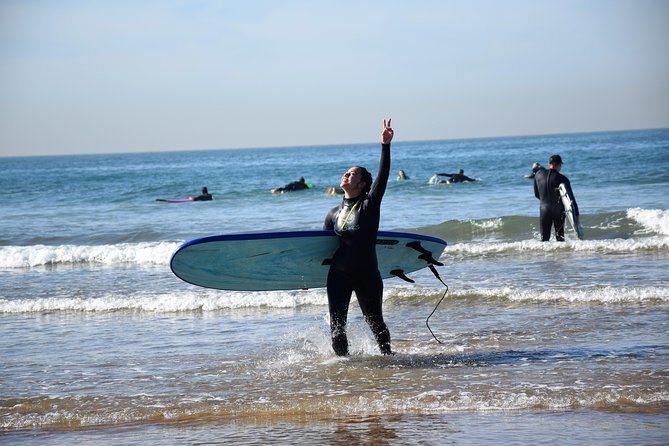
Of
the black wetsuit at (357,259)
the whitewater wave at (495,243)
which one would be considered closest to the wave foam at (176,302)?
the whitewater wave at (495,243)

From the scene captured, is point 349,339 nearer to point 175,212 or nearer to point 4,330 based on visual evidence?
point 4,330

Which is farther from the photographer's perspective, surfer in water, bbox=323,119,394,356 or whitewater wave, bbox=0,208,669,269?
whitewater wave, bbox=0,208,669,269

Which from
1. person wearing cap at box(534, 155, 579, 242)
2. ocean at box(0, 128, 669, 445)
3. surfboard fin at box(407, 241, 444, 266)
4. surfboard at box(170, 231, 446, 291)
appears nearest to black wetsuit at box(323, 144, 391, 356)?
surfboard at box(170, 231, 446, 291)

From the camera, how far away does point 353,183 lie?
6582 mm

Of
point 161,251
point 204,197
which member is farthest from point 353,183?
point 204,197

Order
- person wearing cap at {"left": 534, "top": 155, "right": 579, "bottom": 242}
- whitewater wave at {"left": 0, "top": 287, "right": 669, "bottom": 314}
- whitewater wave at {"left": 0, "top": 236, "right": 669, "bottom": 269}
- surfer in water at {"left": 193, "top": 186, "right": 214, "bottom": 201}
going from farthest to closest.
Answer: surfer in water at {"left": 193, "top": 186, "right": 214, "bottom": 201}
whitewater wave at {"left": 0, "top": 236, "right": 669, "bottom": 269}
person wearing cap at {"left": 534, "top": 155, "right": 579, "bottom": 242}
whitewater wave at {"left": 0, "top": 287, "right": 669, "bottom": 314}

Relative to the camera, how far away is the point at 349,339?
25.1 ft

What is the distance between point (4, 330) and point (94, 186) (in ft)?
130

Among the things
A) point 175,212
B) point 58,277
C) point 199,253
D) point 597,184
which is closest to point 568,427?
point 199,253

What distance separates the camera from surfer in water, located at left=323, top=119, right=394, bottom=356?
259 inches

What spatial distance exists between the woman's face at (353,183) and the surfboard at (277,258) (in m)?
0.48

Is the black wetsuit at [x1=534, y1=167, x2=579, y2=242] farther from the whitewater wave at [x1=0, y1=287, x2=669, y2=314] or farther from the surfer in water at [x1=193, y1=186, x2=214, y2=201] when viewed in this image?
the surfer in water at [x1=193, y1=186, x2=214, y2=201]

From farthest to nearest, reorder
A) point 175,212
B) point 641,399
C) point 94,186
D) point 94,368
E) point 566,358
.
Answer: point 94,186 < point 175,212 < point 94,368 < point 566,358 < point 641,399

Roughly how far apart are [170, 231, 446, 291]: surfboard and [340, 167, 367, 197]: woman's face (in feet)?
1.58
